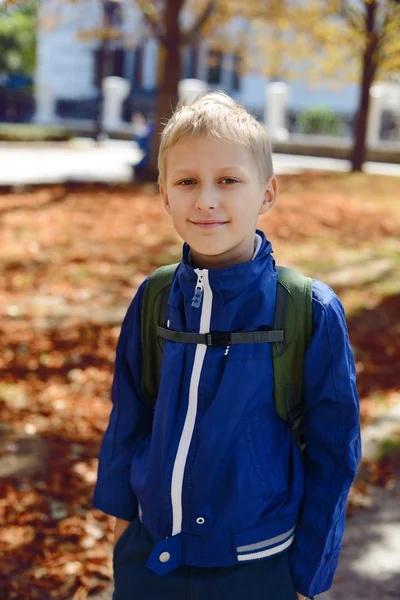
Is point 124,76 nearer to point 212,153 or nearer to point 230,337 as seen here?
point 212,153

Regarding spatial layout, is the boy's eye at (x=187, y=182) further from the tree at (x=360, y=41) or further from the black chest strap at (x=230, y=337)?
the tree at (x=360, y=41)

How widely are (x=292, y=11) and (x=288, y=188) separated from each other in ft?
16.4

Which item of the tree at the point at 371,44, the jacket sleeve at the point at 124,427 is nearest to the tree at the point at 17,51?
the tree at the point at 371,44

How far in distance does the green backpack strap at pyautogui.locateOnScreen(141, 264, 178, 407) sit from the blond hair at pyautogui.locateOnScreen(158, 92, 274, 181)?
263 millimetres

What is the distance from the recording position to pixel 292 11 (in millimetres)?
17188

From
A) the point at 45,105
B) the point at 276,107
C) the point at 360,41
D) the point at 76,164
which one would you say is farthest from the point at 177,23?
the point at 45,105

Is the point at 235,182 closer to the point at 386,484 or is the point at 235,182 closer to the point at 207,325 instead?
the point at 207,325

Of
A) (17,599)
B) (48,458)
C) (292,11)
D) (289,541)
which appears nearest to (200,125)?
(289,541)

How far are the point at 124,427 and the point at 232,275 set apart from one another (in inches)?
21.8

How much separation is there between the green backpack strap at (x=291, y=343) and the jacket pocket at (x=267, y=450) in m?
0.04

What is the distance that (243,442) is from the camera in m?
1.73

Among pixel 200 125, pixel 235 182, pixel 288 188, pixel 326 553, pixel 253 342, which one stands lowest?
pixel 288 188

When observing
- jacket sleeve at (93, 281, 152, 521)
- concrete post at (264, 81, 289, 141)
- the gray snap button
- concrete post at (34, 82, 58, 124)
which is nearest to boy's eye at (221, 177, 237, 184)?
jacket sleeve at (93, 281, 152, 521)

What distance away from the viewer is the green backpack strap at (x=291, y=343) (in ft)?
5.72
